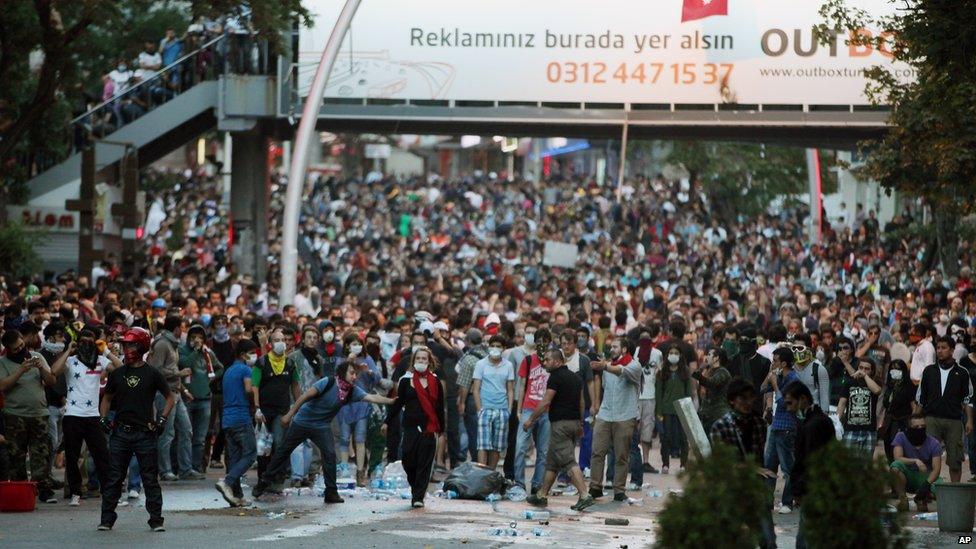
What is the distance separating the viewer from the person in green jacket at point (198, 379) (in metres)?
17.9

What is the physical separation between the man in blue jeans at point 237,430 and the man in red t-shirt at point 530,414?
9.16ft

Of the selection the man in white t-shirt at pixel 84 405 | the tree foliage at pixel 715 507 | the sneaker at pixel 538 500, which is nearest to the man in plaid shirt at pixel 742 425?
the tree foliage at pixel 715 507

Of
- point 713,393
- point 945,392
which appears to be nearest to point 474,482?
point 713,393

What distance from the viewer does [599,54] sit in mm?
33531

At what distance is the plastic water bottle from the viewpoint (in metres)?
15.1

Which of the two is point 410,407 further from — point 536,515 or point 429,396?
point 536,515

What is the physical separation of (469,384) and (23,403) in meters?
4.88

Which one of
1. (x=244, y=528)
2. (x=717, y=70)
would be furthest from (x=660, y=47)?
(x=244, y=528)

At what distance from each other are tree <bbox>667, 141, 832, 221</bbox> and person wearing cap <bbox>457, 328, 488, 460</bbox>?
105ft

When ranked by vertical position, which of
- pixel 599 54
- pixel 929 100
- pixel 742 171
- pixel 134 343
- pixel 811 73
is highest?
pixel 742 171

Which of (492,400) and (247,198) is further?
(247,198)

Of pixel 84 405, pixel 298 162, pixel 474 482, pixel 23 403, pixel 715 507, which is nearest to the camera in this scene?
pixel 715 507

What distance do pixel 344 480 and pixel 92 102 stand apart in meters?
18.0

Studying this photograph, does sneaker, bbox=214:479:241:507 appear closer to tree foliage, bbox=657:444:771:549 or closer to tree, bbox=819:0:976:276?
tree, bbox=819:0:976:276
